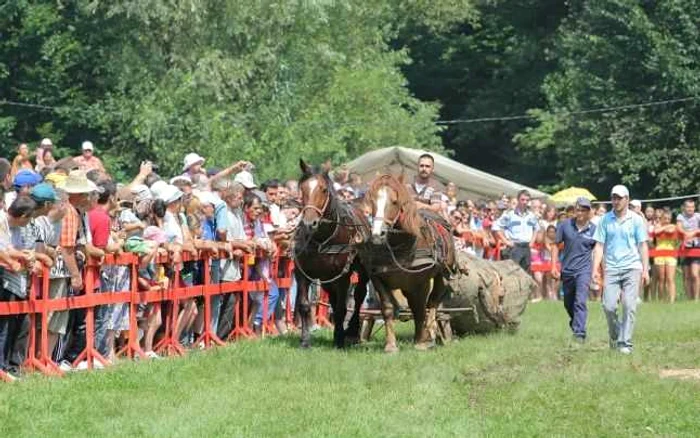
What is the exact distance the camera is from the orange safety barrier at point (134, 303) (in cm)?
1491

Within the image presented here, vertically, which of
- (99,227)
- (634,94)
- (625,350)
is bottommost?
(625,350)

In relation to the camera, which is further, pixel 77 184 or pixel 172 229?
pixel 172 229

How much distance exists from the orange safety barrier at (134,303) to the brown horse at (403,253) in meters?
2.08

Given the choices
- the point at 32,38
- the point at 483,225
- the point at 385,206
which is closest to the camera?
the point at 385,206

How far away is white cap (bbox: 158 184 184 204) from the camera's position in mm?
18281

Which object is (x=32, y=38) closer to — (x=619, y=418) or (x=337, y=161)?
(x=337, y=161)

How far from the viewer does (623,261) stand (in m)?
18.5

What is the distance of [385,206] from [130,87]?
28.3 meters

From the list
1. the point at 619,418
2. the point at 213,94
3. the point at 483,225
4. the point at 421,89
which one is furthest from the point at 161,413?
the point at 421,89

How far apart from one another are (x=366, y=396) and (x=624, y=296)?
525cm

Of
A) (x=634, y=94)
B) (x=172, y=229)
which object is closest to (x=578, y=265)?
(x=172, y=229)

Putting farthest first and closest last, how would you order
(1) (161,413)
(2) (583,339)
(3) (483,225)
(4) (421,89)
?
(4) (421,89) → (3) (483,225) → (2) (583,339) → (1) (161,413)

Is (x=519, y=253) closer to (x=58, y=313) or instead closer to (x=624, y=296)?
(x=624, y=296)

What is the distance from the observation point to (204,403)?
44.6 feet
